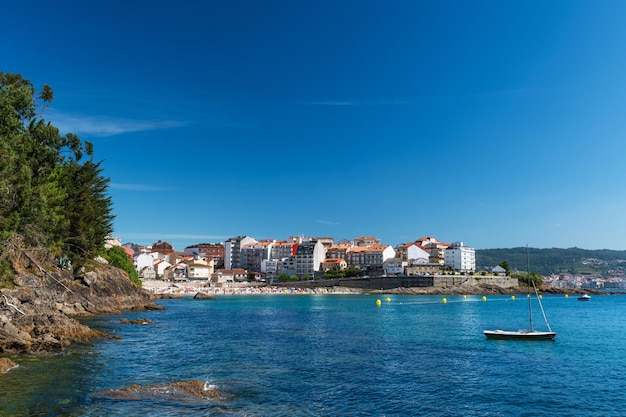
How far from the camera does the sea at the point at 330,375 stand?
16906 mm

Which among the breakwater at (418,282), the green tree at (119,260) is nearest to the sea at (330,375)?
the green tree at (119,260)

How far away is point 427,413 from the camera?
1673cm

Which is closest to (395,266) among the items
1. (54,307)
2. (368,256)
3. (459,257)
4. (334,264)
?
(368,256)

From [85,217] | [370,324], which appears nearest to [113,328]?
[85,217]

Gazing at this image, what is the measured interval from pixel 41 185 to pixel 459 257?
155983mm

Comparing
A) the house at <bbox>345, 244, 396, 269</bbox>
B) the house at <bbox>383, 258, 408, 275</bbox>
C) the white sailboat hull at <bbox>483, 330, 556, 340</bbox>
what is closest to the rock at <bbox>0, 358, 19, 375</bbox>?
the white sailboat hull at <bbox>483, 330, 556, 340</bbox>

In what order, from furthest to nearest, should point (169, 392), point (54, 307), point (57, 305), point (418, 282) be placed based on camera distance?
point (418, 282), point (57, 305), point (54, 307), point (169, 392)

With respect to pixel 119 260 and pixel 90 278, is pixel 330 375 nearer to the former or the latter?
pixel 90 278

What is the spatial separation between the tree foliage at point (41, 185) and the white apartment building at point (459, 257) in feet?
453

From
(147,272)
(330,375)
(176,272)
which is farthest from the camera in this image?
(176,272)

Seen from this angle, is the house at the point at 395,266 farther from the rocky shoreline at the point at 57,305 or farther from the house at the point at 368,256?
the rocky shoreline at the point at 57,305

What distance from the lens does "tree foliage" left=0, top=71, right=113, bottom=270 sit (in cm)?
2883

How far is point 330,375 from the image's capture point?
2275 centimetres

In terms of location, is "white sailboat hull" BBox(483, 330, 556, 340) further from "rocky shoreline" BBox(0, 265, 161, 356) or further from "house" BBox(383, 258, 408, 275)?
"house" BBox(383, 258, 408, 275)
